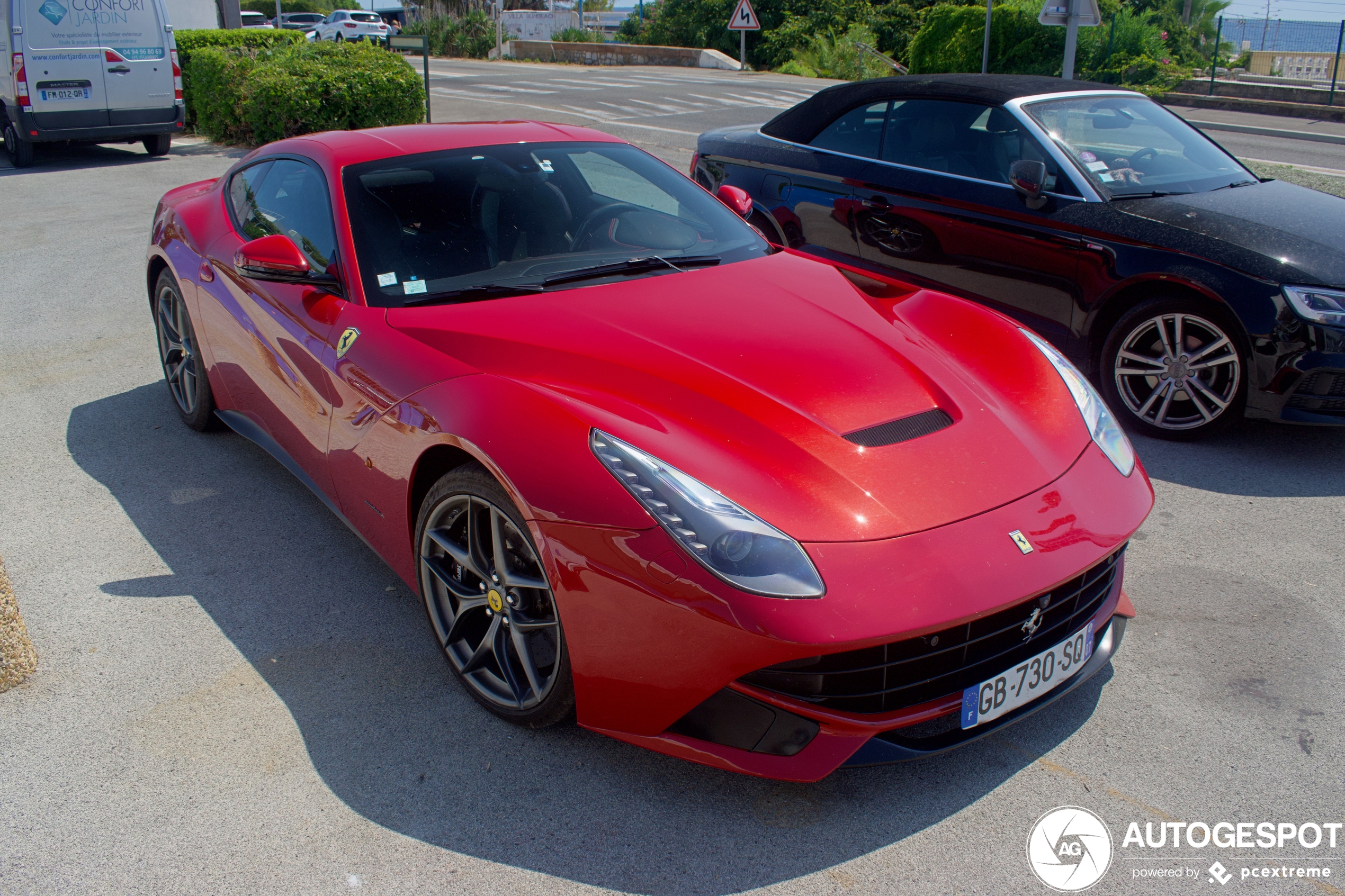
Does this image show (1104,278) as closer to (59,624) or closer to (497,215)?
(497,215)

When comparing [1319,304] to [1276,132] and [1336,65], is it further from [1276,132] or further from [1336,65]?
[1336,65]

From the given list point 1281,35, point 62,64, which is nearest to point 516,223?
point 62,64

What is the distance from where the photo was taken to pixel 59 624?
3.29 m

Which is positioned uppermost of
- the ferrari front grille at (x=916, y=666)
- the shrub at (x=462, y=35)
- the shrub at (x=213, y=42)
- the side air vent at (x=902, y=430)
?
the shrub at (x=462, y=35)

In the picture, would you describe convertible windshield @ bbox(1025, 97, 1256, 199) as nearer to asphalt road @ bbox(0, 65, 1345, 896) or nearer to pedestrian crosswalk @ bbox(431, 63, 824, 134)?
asphalt road @ bbox(0, 65, 1345, 896)

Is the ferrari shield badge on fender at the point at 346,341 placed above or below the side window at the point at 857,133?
below

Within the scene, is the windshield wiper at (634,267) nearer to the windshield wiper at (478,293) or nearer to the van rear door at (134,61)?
the windshield wiper at (478,293)

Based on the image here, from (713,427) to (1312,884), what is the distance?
5.40ft

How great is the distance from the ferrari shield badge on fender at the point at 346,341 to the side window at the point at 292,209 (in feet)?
1.13

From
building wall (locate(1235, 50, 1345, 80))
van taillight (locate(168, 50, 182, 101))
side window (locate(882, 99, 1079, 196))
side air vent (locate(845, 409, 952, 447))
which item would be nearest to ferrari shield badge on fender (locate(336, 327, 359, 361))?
side air vent (locate(845, 409, 952, 447))

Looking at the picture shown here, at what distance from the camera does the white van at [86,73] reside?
39.3ft

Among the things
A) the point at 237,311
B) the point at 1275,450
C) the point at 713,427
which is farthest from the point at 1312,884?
the point at 237,311

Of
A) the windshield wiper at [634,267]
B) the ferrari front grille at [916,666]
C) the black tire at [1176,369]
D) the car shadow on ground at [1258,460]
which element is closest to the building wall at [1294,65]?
the car shadow on ground at [1258,460]

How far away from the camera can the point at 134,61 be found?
496 inches
